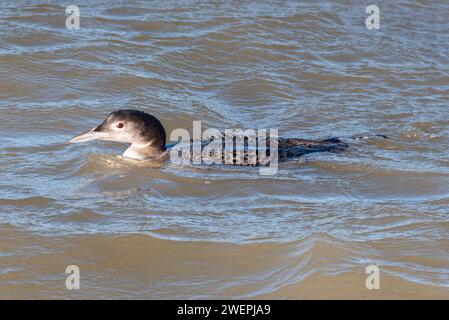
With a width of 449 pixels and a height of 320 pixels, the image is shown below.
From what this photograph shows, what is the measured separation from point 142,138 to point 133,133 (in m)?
0.10

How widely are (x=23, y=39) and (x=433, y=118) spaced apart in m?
5.06

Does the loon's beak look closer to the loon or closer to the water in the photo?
the loon

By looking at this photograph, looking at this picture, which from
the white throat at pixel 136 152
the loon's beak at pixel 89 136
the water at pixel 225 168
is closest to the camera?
the water at pixel 225 168

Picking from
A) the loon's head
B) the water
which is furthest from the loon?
the water

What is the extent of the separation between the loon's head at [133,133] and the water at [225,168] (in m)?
0.23

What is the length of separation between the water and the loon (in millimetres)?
169

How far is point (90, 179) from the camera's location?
8.42 meters

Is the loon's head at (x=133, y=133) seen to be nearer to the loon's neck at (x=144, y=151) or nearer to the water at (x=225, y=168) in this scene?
the loon's neck at (x=144, y=151)

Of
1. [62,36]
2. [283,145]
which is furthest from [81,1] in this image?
[283,145]

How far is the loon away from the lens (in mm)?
8781

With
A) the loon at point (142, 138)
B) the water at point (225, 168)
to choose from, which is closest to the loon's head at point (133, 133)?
the loon at point (142, 138)

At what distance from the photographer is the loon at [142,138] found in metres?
8.78
